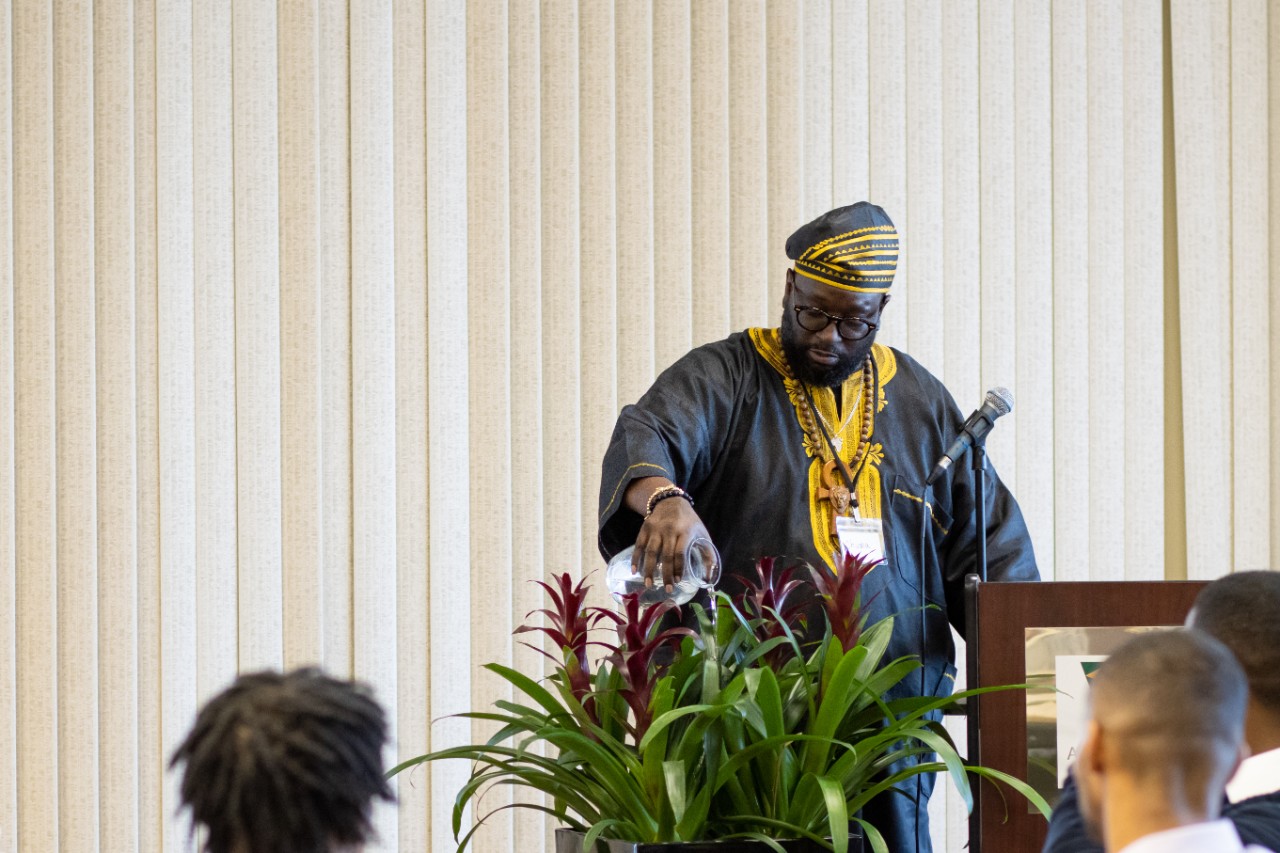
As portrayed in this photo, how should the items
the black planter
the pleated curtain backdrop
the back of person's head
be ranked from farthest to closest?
the pleated curtain backdrop → the black planter → the back of person's head

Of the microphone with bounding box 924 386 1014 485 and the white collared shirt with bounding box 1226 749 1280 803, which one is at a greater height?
the microphone with bounding box 924 386 1014 485

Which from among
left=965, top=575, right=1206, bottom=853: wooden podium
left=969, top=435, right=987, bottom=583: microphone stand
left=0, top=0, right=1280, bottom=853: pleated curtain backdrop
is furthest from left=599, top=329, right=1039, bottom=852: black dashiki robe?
left=0, top=0, right=1280, bottom=853: pleated curtain backdrop

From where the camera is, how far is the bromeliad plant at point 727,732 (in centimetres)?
192

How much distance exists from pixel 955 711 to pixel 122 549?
6.77ft

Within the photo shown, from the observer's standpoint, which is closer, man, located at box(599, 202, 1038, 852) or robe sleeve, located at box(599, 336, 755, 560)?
robe sleeve, located at box(599, 336, 755, 560)

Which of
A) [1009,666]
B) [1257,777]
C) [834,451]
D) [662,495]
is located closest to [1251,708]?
[1257,777]

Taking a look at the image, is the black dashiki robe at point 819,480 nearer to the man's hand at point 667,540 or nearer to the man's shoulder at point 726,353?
the man's shoulder at point 726,353

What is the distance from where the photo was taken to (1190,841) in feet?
3.84

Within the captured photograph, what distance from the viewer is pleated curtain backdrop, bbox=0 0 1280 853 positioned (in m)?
3.52

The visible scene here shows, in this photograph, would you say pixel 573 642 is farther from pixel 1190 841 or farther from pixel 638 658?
pixel 1190 841

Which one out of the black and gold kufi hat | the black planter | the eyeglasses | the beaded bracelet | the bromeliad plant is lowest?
the black planter

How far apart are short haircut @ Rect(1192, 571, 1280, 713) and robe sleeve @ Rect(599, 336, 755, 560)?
1.04 meters

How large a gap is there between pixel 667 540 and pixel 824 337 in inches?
25.4

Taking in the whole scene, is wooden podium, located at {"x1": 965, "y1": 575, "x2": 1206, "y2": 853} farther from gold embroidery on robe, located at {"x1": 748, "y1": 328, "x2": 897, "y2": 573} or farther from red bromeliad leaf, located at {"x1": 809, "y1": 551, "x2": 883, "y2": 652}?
gold embroidery on robe, located at {"x1": 748, "y1": 328, "x2": 897, "y2": 573}
